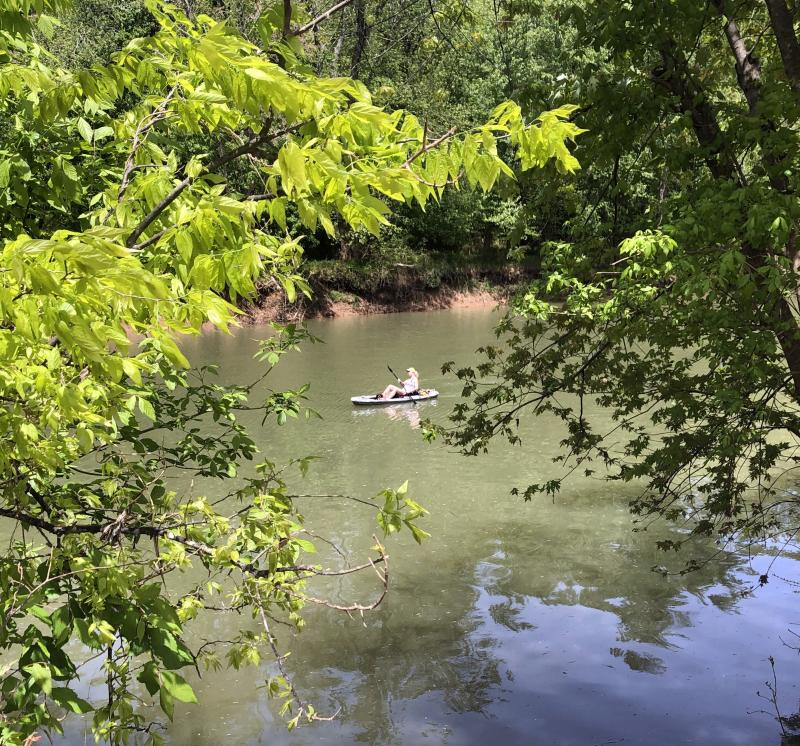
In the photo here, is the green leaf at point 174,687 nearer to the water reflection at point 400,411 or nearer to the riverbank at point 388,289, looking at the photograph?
the water reflection at point 400,411

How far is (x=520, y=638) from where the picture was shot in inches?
287

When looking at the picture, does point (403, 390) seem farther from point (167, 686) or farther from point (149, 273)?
point (149, 273)

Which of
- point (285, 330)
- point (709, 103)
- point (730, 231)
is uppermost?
point (709, 103)

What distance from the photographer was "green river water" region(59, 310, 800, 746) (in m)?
6.00

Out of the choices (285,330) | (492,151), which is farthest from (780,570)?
(492,151)

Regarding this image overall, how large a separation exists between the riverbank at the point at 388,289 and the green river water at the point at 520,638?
19.1m

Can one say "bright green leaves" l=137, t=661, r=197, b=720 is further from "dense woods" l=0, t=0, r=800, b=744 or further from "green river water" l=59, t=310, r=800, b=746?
"green river water" l=59, t=310, r=800, b=746

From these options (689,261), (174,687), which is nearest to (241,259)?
(174,687)

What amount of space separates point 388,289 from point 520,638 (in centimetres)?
2589

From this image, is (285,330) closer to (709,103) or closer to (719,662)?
(709,103)

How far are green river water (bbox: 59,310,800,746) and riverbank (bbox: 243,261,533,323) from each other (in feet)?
62.8

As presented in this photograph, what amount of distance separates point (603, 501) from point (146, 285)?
30.3ft

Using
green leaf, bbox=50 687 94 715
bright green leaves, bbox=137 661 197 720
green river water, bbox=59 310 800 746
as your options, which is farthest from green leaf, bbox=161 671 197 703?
green river water, bbox=59 310 800 746

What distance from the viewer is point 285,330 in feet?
14.5
